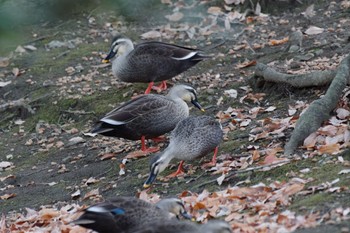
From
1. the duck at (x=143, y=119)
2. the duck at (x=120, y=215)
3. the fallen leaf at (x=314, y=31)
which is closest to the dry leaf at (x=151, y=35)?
the fallen leaf at (x=314, y=31)

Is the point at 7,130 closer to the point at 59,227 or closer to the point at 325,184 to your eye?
the point at 59,227

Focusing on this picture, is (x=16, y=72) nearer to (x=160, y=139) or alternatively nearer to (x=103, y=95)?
(x=103, y=95)

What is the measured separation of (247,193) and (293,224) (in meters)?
1.04

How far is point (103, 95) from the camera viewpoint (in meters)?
11.5

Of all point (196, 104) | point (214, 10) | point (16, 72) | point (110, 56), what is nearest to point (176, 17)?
point (214, 10)

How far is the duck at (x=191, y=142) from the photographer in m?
8.16

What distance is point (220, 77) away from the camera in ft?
37.1

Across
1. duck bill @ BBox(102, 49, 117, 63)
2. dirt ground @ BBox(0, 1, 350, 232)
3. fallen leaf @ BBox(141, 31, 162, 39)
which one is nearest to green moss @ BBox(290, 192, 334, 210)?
dirt ground @ BBox(0, 1, 350, 232)

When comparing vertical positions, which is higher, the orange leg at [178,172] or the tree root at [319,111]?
the tree root at [319,111]

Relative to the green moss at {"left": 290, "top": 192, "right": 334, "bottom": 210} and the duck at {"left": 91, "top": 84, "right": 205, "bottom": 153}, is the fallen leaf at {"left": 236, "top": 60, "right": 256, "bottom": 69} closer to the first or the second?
the duck at {"left": 91, "top": 84, "right": 205, "bottom": 153}

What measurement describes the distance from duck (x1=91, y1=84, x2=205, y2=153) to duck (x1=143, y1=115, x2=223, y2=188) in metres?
0.82

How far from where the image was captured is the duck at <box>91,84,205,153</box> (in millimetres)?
9172

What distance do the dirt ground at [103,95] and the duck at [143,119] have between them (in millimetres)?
317

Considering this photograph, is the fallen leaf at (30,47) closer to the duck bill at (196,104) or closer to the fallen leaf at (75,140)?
the fallen leaf at (75,140)
